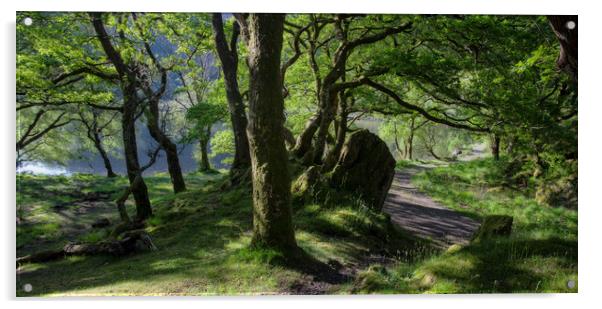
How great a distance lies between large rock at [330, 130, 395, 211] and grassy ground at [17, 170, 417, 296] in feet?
1.75

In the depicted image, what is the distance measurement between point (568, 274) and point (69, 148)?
815 centimetres

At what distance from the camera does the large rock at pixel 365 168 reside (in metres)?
7.22

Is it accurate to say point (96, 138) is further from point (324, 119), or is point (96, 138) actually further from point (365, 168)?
point (365, 168)

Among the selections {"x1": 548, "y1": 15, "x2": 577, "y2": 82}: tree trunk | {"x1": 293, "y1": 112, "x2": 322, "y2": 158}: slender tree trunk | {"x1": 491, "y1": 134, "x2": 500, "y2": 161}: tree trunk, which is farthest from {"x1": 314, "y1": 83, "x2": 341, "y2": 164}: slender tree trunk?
{"x1": 548, "y1": 15, "x2": 577, "y2": 82}: tree trunk

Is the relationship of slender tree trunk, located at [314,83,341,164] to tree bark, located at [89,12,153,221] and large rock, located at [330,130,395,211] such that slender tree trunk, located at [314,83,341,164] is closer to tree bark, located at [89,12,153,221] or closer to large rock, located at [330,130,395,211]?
large rock, located at [330,130,395,211]

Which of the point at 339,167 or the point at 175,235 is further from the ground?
the point at 339,167

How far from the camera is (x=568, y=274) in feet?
16.0

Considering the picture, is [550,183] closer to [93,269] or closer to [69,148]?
[93,269]

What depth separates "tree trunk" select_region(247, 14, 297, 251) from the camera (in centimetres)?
446

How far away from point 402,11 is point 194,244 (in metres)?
4.55

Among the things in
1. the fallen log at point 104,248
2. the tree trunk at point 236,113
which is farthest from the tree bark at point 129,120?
the tree trunk at point 236,113

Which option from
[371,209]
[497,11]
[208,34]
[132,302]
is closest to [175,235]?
[132,302]

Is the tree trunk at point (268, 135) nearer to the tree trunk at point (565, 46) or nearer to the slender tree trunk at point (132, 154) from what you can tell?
the tree trunk at point (565, 46)

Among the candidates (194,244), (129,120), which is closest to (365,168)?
(194,244)
